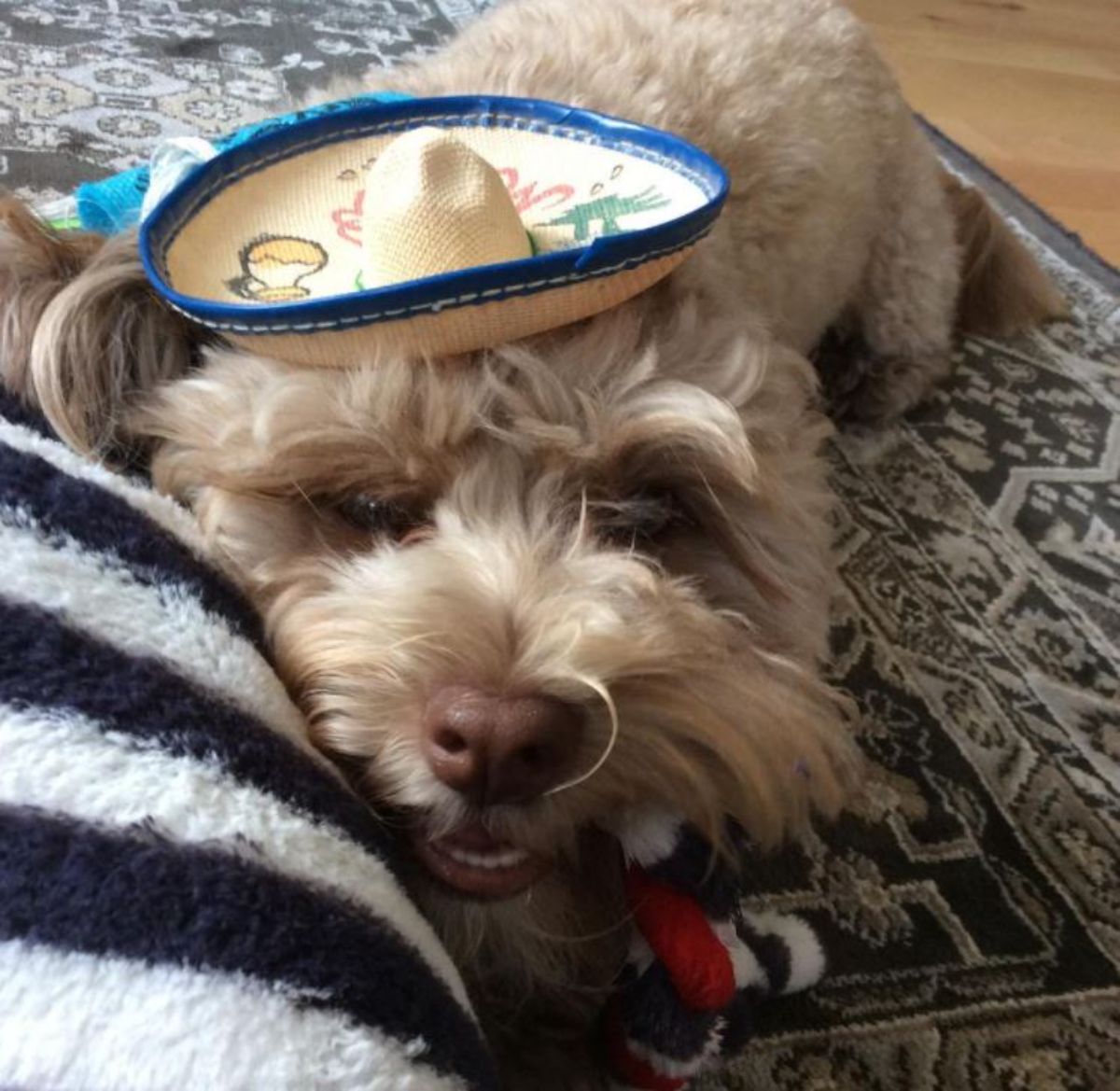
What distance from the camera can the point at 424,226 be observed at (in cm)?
85

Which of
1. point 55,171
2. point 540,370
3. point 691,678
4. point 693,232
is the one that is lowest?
point 55,171

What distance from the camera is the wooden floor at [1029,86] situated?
333 centimetres

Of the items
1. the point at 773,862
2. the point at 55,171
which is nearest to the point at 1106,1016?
the point at 773,862

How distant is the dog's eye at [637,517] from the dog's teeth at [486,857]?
0.92 feet

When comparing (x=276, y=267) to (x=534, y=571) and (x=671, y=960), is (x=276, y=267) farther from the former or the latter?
(x=671, y=960)

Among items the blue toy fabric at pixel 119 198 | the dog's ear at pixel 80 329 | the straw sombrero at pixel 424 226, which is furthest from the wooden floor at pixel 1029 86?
the dog's ear at pixel 80 329

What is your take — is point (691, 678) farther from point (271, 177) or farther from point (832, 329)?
point (832, 329)

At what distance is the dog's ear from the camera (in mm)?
934

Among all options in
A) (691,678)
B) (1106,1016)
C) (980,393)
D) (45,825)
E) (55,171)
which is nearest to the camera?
(45,825)

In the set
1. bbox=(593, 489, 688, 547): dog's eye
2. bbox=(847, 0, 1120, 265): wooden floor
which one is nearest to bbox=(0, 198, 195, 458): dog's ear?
bbox=(593, 489, 688, 547): dog's eye

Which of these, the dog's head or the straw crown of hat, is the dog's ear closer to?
the dog's head

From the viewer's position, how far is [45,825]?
55 cm

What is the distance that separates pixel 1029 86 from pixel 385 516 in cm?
383

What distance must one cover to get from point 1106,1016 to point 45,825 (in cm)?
109
